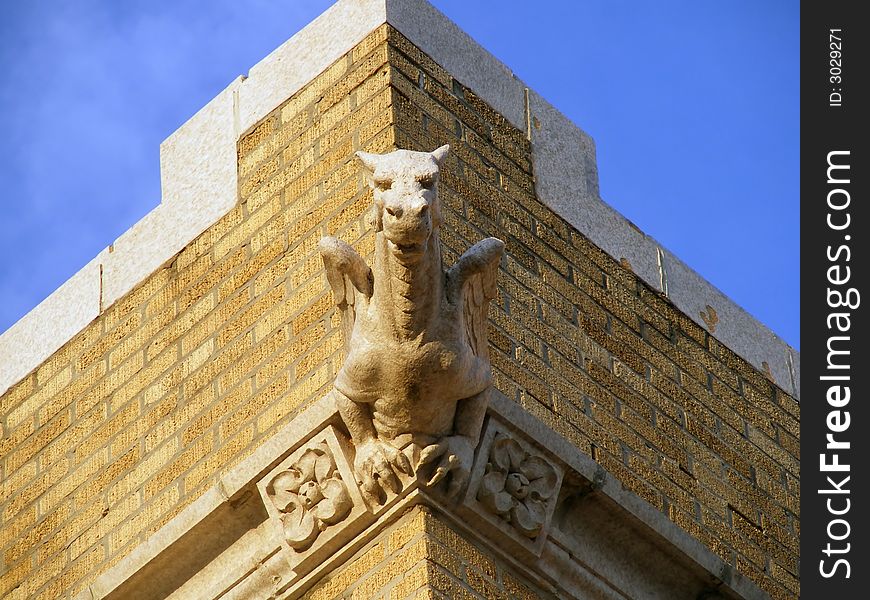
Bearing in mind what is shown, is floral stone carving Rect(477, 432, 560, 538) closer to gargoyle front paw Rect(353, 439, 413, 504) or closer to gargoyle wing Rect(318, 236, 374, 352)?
gargoyle front paw Rect(353, 439, 413, 504)

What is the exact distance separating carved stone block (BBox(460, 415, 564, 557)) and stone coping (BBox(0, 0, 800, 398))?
1246 millimetres

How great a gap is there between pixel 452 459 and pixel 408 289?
586 mm

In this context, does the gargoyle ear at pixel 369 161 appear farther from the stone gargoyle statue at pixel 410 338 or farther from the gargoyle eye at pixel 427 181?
the gargoyle eye at pixel 427 181

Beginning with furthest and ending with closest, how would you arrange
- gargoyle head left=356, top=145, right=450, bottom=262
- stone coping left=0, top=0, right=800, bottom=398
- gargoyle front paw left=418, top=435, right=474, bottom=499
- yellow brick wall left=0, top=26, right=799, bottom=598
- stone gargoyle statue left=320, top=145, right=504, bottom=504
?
1. stone coping left=0, top=0, right=800, bottom=398
2. yellow brick wall left=0, top=26, right=799, bottom=598
3. gargoyle front paw left=418, top=435, right=474, bottom=499
4. stone gargoyle statue left=320, top=145, right=504, bottom=504
5. gargoyle head left=356, top=145, right=450, bottom=262

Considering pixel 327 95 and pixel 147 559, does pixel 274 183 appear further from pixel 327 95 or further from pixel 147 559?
pixel 147 559

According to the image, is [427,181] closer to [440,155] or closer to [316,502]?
[440,155]

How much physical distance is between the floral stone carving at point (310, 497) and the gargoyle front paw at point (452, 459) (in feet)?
0.97

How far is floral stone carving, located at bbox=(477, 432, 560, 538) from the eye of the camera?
796 centimetres

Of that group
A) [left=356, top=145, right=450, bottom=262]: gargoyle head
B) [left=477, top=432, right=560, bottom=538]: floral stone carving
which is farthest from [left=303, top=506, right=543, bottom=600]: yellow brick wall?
[left=356, top=145, right=450, bottom=262]: gargoyle head

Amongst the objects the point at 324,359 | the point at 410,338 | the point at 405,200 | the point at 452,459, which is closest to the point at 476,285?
the point at 410,338

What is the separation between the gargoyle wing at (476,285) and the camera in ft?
25.2

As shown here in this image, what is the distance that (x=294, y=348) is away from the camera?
334 inches
